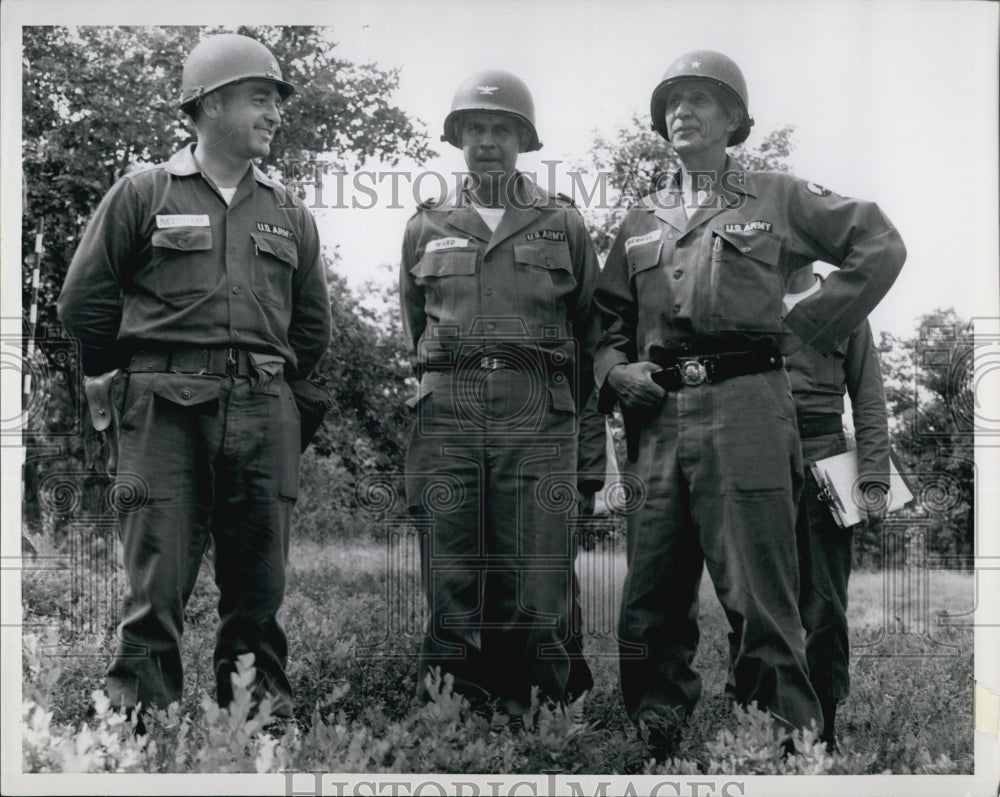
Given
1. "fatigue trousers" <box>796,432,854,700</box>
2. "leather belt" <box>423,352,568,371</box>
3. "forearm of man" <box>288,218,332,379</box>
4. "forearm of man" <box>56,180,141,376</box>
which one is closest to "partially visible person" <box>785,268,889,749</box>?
"fatigue trousers" <box>796,432,854,700</box>

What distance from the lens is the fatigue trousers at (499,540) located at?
496 cm

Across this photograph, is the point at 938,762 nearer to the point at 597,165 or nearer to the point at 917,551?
the point at 917,551

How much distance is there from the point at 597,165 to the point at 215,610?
250 cm

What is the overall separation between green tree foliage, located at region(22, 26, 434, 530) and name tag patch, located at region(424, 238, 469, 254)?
1.36ft

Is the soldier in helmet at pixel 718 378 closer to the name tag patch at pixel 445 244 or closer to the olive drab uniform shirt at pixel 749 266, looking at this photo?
the olive drab uniform shirt at pixel 749 266

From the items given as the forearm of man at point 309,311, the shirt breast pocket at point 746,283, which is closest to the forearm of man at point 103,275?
the forearm of man at point 309,311

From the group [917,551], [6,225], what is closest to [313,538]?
[6,225]

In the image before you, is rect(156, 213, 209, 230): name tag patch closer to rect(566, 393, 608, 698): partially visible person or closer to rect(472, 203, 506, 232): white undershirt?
rect(472, 203, 506, 232): white undershirt

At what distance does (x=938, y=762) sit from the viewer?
16.6 ft

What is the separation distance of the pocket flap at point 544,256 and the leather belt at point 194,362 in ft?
3.87

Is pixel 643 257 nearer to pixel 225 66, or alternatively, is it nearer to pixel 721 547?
pixel 721 547

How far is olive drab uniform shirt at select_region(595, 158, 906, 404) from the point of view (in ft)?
15.8

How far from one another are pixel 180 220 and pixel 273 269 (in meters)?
0.40

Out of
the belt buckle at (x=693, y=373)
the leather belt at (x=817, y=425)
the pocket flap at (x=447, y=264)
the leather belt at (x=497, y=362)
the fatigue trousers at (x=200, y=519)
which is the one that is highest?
the pocket flap at (x=447, y=264)
